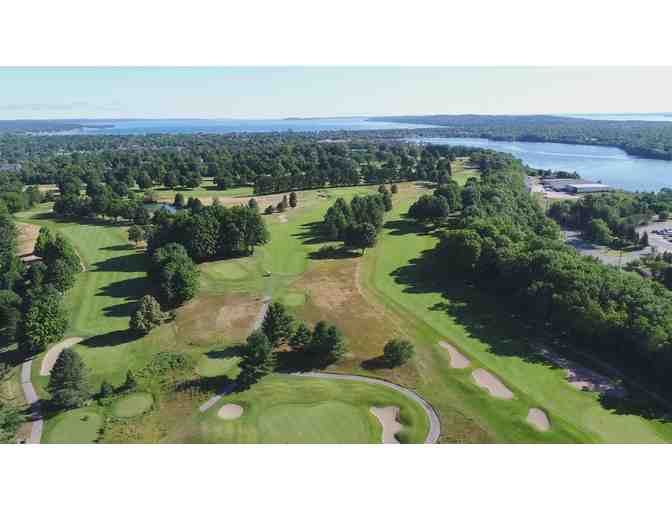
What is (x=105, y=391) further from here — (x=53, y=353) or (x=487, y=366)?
(x=487, y=366)

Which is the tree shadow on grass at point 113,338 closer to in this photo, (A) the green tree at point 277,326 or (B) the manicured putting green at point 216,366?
(B) the manicured putting green at point 216,366

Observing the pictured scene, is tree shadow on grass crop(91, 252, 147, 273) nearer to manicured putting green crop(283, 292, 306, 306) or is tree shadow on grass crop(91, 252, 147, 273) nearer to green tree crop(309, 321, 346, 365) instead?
manicured putting green crop(283, 292, 306, 306)

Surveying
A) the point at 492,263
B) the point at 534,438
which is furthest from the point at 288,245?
the point at 534,438

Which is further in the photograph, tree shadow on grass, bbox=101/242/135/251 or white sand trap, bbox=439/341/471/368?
tree shadow on grass, bbox=101/242/135/251

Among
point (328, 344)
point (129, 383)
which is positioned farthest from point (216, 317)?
point (328, 344)

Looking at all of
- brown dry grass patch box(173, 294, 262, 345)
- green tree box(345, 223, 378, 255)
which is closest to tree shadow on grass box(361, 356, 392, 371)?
brown dry grass patch box(173, 294, 262, 345)

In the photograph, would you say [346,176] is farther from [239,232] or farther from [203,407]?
[203,407]

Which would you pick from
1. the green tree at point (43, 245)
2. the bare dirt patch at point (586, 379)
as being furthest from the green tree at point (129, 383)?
the bare dirt patch at point (586, 379)
